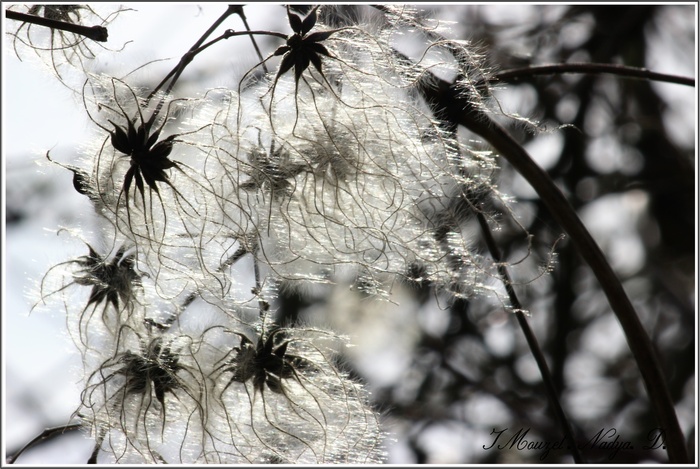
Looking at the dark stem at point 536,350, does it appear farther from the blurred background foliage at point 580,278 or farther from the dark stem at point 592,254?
the blurred background foliage at point 580,278

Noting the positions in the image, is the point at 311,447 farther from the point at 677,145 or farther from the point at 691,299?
the point at 677,145

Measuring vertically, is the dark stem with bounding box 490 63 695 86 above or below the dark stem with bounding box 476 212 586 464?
above

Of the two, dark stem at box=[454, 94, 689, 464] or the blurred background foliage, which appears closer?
dark stem at box=[454, 94, 689, 464]

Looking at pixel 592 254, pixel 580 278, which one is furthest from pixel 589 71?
pixel 580 278

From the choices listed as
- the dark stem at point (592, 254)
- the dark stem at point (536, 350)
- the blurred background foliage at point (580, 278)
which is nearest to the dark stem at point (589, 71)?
the dark stem at point (592, 254)

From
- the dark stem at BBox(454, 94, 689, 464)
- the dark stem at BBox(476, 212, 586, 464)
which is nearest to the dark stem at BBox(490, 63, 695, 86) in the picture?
the dark stem at BBox(454, 94, 689, 464)

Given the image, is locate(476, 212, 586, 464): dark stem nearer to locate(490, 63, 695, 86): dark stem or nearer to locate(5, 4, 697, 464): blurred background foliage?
locate(490, 63, 695, 86): dark stem

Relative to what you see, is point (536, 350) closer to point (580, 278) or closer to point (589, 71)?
point (589, 71)
